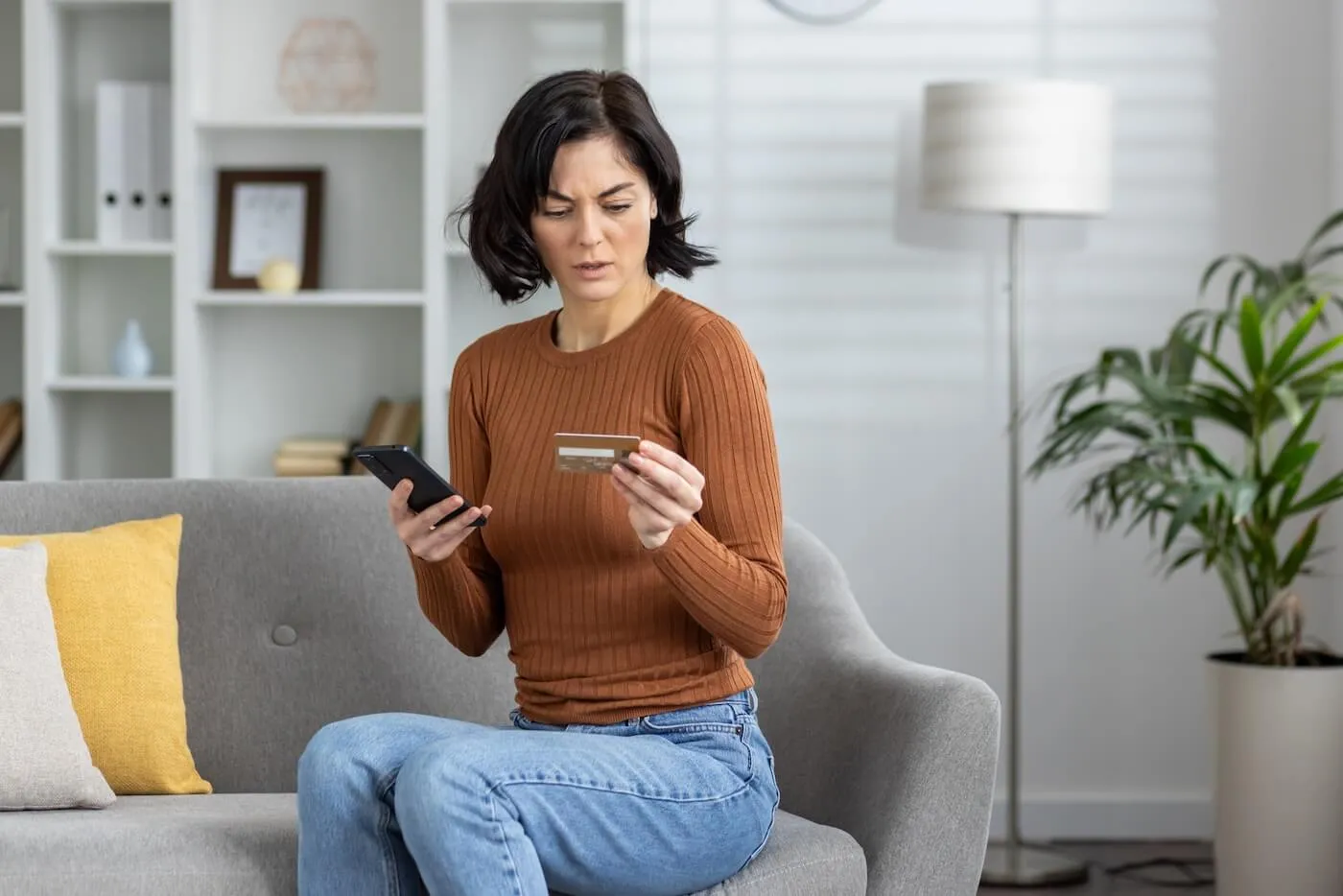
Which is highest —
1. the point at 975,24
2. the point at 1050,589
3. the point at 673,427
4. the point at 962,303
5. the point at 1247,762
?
the point at 975,24

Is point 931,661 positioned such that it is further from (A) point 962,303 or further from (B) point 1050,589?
(A) point 962,303

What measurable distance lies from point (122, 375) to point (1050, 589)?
6.84ft

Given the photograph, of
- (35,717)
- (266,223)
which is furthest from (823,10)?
(35,717)

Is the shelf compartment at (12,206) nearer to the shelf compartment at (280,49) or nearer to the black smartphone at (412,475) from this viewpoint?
the shelf compartment at (280,49)

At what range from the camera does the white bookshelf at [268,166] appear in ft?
11.6

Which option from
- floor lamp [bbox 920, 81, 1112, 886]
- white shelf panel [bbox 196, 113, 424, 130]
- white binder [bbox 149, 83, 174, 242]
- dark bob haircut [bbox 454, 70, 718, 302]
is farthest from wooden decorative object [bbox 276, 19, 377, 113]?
dark bob haircut [bbox 454, 70, 718, 302]

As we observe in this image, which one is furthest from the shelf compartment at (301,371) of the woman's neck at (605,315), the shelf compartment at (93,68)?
the woman's neck at (605,315)

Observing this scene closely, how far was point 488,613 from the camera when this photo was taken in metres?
1.83

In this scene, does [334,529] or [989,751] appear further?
[334,529]

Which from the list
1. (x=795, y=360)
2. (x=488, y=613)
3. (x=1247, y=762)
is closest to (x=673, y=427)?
(x=488, y=613)

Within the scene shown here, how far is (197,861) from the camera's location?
5.71ft

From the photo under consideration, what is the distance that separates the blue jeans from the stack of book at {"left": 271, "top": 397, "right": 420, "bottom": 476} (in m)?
1.86

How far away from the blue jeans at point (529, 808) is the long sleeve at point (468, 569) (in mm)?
165

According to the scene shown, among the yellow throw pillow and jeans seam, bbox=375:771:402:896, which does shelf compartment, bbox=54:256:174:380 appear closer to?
the yellow throw pillow
